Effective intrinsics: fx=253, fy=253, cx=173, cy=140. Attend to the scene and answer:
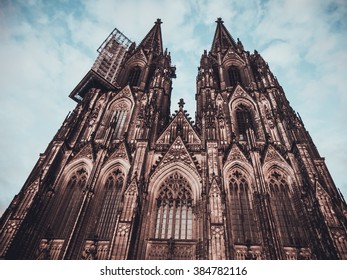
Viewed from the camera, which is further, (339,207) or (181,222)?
(181,222)

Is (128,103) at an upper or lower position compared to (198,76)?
lower

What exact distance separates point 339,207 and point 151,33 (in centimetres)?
2994

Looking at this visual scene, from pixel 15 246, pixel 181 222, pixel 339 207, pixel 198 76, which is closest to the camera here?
pixel 15 246

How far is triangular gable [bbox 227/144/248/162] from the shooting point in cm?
1569

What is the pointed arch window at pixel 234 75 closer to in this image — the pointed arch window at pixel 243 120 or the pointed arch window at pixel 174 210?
the pointed arch window at pixel 243 120

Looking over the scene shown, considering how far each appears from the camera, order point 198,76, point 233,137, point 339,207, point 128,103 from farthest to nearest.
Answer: point 198,76, point 128,103, point 233,137, point 339,207

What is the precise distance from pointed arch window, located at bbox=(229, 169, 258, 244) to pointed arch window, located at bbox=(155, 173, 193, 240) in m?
2.31

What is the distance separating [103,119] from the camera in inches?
774

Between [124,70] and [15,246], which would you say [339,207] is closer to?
[15,246]

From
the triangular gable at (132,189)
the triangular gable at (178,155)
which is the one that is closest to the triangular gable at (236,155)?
the triangular gable at (178,155)

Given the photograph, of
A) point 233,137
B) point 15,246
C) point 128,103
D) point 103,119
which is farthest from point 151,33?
point 15,246

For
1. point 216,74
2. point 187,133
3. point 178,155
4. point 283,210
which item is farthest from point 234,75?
point 283,210

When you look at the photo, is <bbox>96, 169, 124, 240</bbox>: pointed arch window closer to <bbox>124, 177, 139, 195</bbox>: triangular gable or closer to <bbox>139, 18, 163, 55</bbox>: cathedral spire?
<bbox>124, 177, 139, 195</bbox>: triangular gable

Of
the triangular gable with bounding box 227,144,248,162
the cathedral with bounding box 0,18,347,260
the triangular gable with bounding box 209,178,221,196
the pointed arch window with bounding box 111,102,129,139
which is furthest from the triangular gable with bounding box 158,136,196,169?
the pointed arch window with bounding box 111,102,129,139
